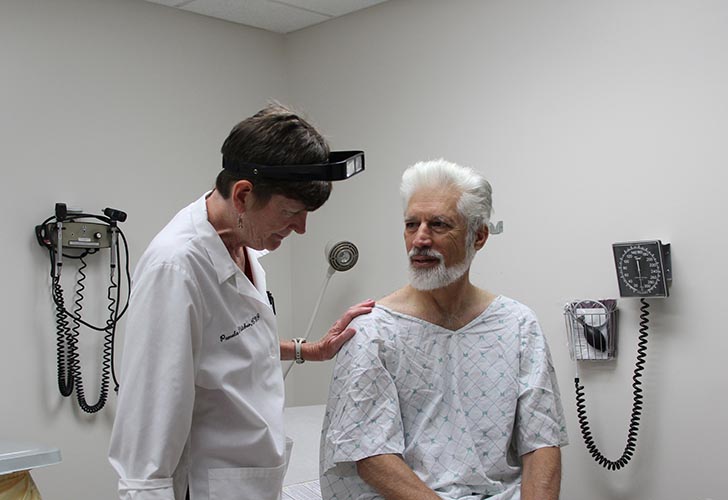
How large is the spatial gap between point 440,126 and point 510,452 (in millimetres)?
1680

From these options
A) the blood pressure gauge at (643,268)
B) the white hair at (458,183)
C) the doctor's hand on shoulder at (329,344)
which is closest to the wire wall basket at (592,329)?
the blood pressure gauge at (643,268)

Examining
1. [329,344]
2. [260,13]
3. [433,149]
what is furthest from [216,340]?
[260,13]

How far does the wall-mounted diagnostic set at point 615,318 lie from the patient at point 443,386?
0.63 metres

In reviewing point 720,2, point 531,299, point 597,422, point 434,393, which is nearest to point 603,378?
point 597,422

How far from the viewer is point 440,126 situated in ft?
11.4

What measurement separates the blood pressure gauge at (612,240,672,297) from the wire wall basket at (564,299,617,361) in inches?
4.1

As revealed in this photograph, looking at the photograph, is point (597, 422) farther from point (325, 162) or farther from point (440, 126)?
point (325, 162)

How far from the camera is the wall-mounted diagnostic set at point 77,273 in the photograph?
10.6 ft

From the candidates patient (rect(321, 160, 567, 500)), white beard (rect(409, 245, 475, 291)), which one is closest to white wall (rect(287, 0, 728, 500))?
patient (rect(321, 160, 567, 500))

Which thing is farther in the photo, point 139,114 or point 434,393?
point 139,114

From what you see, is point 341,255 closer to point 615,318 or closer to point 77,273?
point 77,273

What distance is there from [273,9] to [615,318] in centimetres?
207

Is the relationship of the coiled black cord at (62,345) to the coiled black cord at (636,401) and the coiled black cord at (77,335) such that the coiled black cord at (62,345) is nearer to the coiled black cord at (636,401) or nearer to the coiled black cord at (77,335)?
the coiled black cord at (77,335)

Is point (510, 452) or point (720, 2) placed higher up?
point (720, 2)
